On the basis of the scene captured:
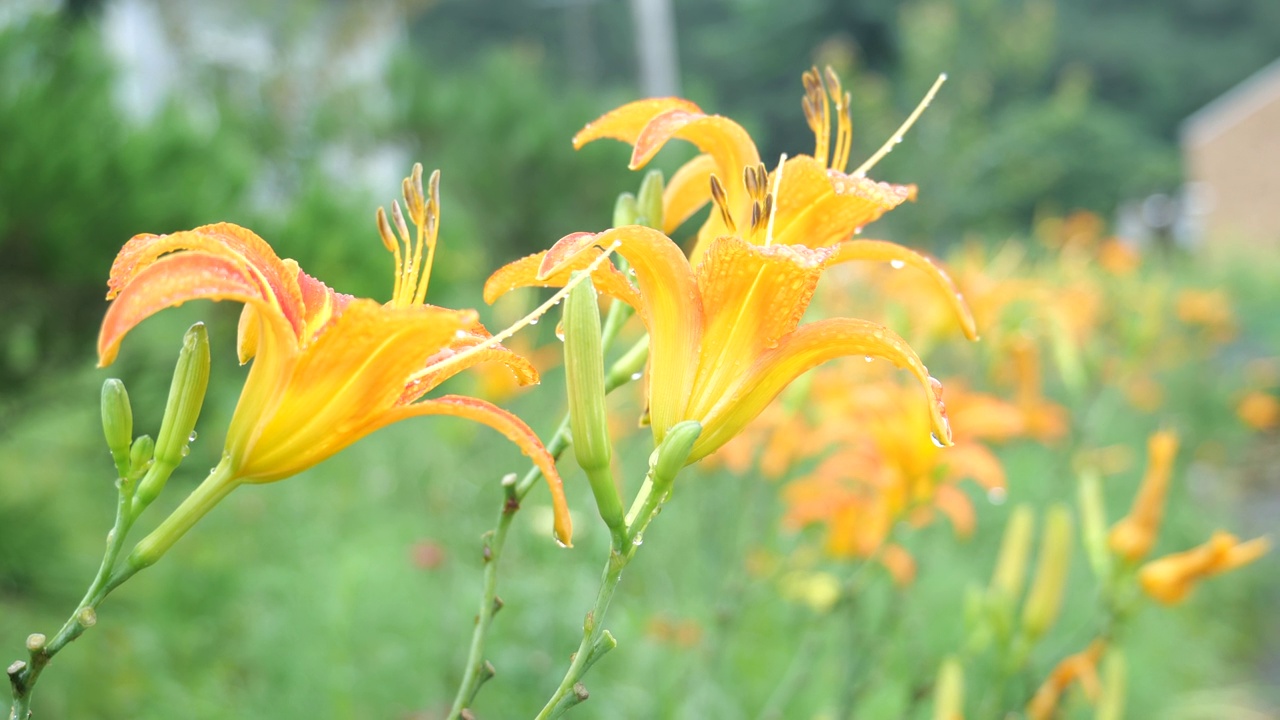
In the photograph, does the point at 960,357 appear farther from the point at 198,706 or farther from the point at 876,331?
the point at 876,331

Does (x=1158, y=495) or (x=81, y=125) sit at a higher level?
(x=81, y=125)

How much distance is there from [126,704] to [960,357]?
162 inches

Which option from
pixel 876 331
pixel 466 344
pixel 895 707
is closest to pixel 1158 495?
pixel 876 331

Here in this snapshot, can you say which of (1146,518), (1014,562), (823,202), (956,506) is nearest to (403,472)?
(956,506)

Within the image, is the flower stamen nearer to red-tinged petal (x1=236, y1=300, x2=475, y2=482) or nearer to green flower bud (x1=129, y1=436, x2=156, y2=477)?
red-tinged petal (x1=236, y1=300, x2=475, y2=482)

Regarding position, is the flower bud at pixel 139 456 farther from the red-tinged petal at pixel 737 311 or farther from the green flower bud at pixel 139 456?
the red-tinged petal at pixel 737 311

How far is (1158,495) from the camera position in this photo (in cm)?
136

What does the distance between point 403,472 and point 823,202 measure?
4051 mm

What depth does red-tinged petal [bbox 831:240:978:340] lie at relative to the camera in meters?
0.73

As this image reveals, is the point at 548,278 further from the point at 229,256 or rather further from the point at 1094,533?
the point at 1094,533

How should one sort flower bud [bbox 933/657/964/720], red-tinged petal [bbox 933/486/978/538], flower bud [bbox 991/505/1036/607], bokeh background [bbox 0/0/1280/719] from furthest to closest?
bokeh background [bbox 0/0/1280/719]
red-tinged petal [bbox 933/486/978/538]
flower bud [bbox 991/505/1036/607]
flower bud [bbox 933/657/964/720]

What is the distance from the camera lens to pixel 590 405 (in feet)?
1.99

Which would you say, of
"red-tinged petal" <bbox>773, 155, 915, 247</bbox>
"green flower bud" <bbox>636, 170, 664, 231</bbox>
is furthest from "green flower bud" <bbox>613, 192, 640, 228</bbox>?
"red-tinged petal" <bbox>773, 155, 915, 247</bbox>

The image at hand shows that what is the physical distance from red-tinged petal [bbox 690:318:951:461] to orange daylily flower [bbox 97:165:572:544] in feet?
0.39
